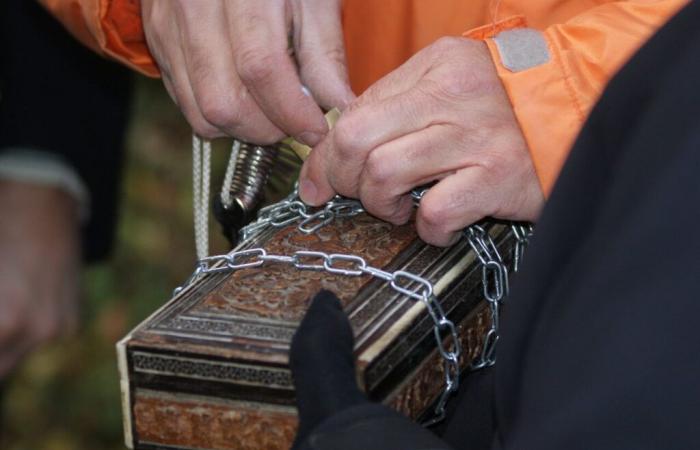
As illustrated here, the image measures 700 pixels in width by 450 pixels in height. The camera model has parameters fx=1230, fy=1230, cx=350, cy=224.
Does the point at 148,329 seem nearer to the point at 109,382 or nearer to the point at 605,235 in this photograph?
the point at 605,235

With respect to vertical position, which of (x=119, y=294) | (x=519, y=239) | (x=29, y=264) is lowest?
(x=119, y=294)

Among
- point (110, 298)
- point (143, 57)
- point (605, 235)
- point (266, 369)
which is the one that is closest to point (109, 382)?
point (110, 298)

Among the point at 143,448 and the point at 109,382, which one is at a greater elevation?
the point at 143,448

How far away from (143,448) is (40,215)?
145 cm

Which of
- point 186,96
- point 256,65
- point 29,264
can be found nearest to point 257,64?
point 256,65

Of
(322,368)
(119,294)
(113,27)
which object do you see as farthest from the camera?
(119,294)

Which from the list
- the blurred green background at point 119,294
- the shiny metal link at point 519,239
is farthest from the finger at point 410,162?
the blurred green background at point 119,294

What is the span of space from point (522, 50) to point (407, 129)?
0.13 m

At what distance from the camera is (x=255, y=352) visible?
0.99 m

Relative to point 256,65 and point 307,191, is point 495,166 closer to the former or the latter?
point 307,191

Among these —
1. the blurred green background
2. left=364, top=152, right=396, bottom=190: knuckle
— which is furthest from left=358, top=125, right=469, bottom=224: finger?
the blurred green background

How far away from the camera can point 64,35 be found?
247 centimetres

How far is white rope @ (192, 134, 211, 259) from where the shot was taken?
1.54 metres

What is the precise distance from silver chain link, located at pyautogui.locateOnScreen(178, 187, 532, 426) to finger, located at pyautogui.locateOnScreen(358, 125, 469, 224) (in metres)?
0.04
